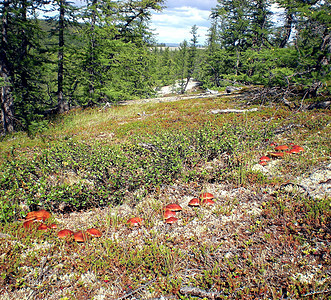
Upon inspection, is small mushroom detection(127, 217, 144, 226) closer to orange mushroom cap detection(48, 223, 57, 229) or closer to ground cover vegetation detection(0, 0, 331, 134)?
orange mushroom cap detection(48, 223, 57, 229)

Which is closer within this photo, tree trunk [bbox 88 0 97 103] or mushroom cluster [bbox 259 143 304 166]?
mushroom cluster [bbox 259 143 304 166]

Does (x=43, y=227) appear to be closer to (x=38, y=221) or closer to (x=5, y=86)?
(x=38, y=221)

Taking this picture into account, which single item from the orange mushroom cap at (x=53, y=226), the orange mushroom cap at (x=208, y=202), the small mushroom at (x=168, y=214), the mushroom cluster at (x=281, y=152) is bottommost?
the orange mushroom cap at (x=53, y=226)

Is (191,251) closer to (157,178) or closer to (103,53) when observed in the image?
(157,178)

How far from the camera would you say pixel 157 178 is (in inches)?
192

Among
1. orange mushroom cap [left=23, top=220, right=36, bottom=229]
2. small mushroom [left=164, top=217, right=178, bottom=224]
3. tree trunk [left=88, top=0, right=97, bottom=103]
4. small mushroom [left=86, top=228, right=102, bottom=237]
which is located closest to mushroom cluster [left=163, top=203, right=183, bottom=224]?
small mushroom [left=164, top=217, right=178, bottom=224]

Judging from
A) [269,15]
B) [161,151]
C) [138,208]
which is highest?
[269,15]

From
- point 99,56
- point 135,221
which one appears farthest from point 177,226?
point 99,56

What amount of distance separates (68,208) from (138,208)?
1.77 m

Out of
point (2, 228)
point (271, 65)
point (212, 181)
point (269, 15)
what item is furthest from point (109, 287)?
point (269, 15)

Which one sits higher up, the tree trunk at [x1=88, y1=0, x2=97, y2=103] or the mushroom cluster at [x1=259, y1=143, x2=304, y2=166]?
the tree trunk at [x1=88, y1=0, x2=97, y2=103]

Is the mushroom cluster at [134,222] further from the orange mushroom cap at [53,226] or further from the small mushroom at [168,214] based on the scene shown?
the orange mushroom cap at [53,226]

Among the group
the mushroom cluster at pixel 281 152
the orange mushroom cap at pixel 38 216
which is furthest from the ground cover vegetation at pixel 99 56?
the orange mushroom cap at pixel 38 216

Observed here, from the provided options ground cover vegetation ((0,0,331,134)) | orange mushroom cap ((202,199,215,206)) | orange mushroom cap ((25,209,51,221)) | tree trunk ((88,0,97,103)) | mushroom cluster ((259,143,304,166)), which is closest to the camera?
orange mushroom cap ((25,209,51,221))
